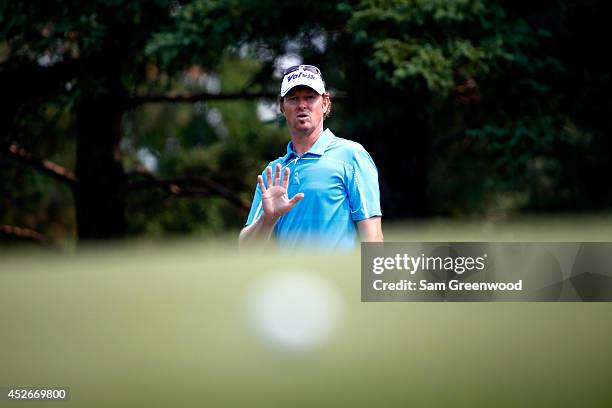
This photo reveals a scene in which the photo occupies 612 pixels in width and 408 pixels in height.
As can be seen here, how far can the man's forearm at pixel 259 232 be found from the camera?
11.1 ft

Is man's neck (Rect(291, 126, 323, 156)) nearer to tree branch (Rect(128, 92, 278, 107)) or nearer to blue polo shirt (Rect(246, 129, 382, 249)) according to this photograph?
blue polo shirt (Rect(246, 129, 382, 249))

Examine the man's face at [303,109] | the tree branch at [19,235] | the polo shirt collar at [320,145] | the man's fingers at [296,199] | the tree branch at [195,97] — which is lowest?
the man's fingers at [296,199]

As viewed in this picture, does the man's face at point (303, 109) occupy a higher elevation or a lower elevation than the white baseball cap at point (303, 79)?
lower

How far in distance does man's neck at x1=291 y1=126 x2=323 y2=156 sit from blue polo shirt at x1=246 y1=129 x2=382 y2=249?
3.5 inches

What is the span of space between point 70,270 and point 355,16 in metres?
6.01

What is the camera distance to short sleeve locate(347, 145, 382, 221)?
3.36m

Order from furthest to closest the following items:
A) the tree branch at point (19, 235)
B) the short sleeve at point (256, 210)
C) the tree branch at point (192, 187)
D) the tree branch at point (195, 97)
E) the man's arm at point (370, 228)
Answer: the tree branch at point (19, 235)
the tree branch at point (192, 187)
the tree branch at point (195, 97)
the short sleeve at point (256, 210)
the man's arm at point (370, 228)

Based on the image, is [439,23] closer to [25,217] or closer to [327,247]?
[327,247]

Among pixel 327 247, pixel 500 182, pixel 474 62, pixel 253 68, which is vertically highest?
pixel 253 68

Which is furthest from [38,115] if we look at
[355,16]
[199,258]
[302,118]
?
[199,258]

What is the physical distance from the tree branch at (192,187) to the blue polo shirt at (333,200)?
9.06 metres

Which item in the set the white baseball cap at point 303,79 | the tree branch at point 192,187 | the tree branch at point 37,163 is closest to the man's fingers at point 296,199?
the white baseball cap at point 303,79

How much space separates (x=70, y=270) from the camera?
2.66m

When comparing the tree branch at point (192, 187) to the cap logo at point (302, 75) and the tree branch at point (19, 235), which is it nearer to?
the tree branch at point (19, 235)
